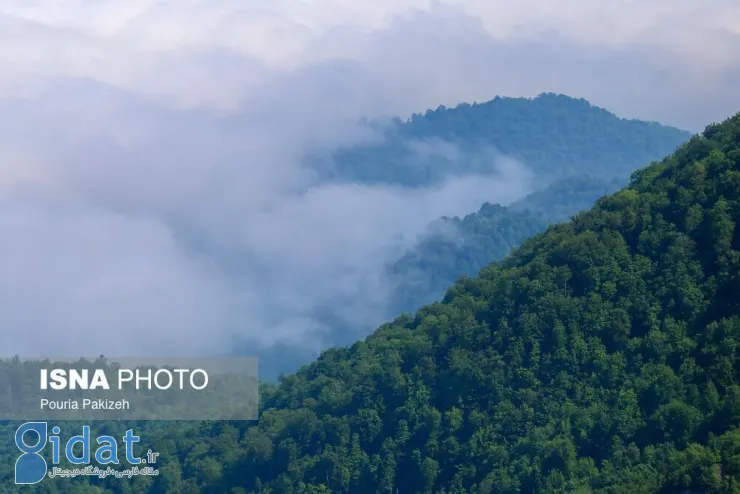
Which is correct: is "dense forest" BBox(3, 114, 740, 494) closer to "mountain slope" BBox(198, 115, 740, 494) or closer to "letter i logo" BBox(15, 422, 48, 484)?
"mountain slope" BBox(198, 115, 740, 494)

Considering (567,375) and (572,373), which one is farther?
(572,373)

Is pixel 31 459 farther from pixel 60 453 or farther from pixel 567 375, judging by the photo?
pixel 567 375

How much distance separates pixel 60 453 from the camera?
97312 millimetres

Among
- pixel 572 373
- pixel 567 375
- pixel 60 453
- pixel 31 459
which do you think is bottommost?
pixel 567 375

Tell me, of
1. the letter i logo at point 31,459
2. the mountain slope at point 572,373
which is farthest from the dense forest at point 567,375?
the letter i logo at point 31,459

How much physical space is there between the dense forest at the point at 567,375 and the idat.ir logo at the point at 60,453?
324 inches

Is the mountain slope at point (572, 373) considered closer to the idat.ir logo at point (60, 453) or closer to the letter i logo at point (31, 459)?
the idat.ir logo at point (60, 453)

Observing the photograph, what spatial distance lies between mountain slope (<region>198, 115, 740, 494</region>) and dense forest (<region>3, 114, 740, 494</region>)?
3.3 inches

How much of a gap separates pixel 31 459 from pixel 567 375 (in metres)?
42.8

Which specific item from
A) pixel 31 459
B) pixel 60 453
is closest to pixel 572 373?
pixel 60 453

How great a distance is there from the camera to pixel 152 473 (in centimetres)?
8462

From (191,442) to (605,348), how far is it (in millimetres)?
31047

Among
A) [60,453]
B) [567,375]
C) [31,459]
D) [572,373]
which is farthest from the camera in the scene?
[60,453]

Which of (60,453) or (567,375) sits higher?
(60,453)
